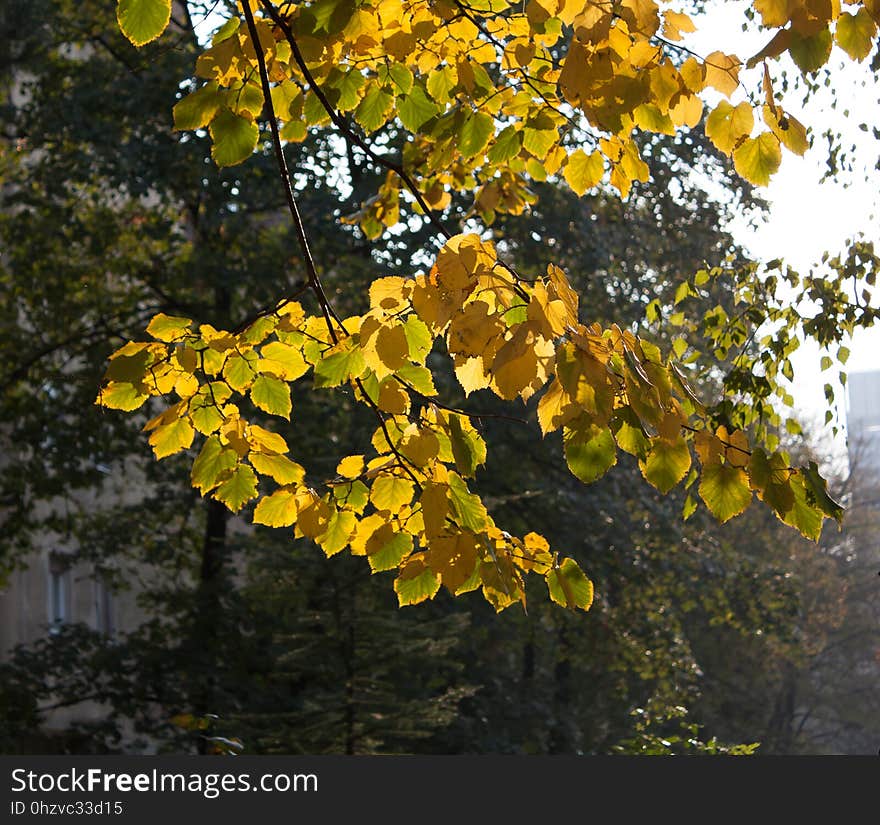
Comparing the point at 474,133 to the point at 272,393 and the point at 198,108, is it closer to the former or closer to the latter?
the point at 198,108

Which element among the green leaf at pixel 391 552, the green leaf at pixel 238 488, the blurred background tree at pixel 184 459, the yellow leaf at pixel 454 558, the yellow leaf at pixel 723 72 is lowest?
the yellow leaf at pixel 454 558

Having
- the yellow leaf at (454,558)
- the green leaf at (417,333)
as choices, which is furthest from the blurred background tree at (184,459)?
the green leaf at (417,333)

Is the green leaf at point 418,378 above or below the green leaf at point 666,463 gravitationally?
above

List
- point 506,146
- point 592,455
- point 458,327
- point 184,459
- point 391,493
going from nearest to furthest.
A: 1. point 458,327
2. point 592,455
3. point 391,493
4. point 506,146
5. point 184,459

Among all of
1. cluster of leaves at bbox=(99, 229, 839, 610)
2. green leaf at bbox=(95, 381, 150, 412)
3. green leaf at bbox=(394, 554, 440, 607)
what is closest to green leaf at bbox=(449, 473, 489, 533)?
cluster of leaves at bbox=(99, 229, 839, 610)

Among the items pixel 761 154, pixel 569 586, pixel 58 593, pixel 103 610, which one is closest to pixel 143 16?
pixel 761 154

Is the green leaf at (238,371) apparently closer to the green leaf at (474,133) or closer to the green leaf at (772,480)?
the green leaf at (474,133)

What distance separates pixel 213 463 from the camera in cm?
370

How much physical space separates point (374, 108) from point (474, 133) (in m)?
0.29

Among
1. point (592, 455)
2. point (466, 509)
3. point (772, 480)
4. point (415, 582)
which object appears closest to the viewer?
point (592, 455)

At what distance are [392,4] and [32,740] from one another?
11.4 metres

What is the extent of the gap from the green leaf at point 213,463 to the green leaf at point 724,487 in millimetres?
1313

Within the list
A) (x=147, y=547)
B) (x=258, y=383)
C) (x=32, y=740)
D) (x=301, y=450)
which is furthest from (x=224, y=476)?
(x=147, y=547)

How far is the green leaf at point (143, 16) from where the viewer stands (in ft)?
10.3
